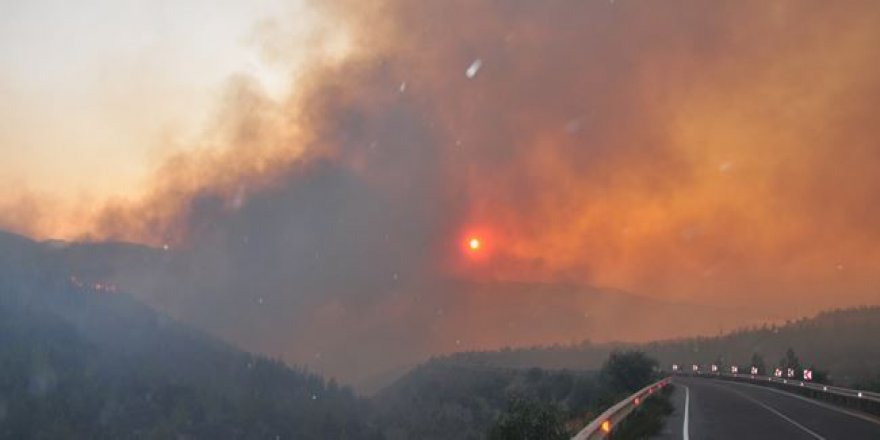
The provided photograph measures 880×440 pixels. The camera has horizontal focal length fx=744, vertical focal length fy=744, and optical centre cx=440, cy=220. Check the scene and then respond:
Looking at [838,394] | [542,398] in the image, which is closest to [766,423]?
[838,394]

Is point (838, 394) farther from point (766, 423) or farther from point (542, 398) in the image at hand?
point (542, 398)

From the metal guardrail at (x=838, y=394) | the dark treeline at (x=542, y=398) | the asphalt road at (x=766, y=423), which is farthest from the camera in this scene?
the metal guardrail at (x=838, y=394)

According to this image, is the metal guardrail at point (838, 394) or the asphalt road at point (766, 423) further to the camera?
the metal guardrail at point (838, 394)

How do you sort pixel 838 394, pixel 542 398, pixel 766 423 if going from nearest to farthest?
pixel 766 423, pixel 838 394, pixel 542 398

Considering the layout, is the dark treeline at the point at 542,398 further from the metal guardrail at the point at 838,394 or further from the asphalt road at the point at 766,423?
the metal guardrail at the point at 838,394

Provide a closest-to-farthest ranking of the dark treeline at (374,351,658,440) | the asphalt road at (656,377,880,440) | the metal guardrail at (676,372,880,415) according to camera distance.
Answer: the dark treeline at (374,351,658,440), the asphalt road at (656,377,880,440), the metal guardrail at (676,372,880,415)

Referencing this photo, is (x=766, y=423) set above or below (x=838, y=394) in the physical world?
below

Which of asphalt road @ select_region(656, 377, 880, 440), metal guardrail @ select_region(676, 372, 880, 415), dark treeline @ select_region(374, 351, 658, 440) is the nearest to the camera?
dark treeline @ select_region(374, 351, 658, 440)

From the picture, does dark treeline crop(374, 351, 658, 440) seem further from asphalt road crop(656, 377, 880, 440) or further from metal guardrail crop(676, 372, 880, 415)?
metal guardrail crop(676, 372, 880, 415)

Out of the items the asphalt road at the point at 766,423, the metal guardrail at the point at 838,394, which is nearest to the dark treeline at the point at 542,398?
the asphalt road at the point at 766,423

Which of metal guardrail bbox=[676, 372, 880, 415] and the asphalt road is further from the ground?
metal guardrail bbox=[676, 372, 880, 415]

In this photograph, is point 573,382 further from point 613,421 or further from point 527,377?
point 613,421

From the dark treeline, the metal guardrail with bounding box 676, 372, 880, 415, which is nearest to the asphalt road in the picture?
the metal guardrail with bounding box 676, 372, 880, 415

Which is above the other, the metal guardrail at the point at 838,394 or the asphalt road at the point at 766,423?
the metal guardrail at the point at 838,394
